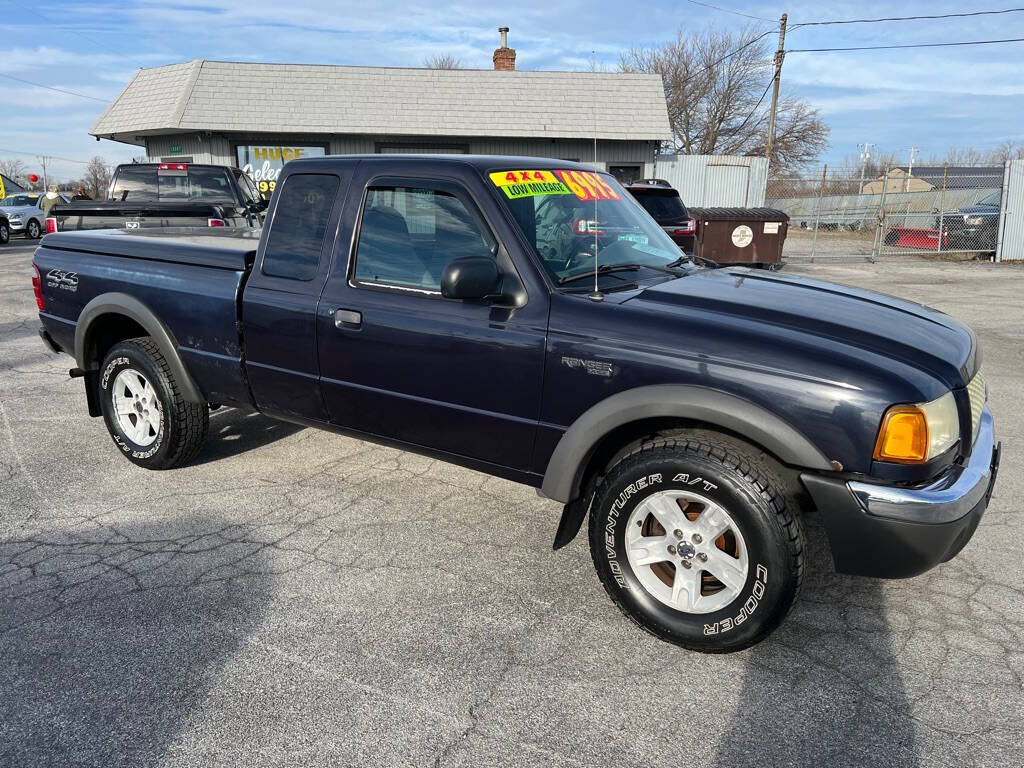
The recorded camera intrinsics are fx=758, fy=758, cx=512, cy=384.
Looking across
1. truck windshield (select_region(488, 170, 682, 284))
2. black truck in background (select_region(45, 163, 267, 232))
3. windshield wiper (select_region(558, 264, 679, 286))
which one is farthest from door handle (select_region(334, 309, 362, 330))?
black truck in background (select_region(45, 163, 267, 232))

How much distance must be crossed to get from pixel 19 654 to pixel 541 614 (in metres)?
2.03

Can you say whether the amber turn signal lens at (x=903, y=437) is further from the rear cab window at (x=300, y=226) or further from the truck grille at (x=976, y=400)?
the rear cab window at (x=300, y=226)

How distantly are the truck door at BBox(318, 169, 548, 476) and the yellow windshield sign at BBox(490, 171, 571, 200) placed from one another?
143mm

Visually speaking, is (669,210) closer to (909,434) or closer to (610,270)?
(610,270)

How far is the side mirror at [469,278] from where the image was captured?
304cm

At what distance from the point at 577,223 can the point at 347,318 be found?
1190 mm

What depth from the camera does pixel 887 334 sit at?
116 inches

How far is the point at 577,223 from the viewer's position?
3562mm

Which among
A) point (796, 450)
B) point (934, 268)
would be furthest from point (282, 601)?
point (934, 268)

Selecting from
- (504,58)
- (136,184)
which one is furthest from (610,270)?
(504,58)

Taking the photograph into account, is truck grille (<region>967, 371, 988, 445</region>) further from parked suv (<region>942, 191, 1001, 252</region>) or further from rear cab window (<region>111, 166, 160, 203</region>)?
parked suv (<region>942, 191, 1001, 252</region>)

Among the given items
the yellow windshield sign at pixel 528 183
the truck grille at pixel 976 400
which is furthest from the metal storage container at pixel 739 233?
the truck grille at pixel 976 400

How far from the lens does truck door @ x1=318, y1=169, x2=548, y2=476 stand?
326cm

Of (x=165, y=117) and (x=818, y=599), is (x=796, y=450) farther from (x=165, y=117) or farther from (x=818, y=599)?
(x=165, y=117)
